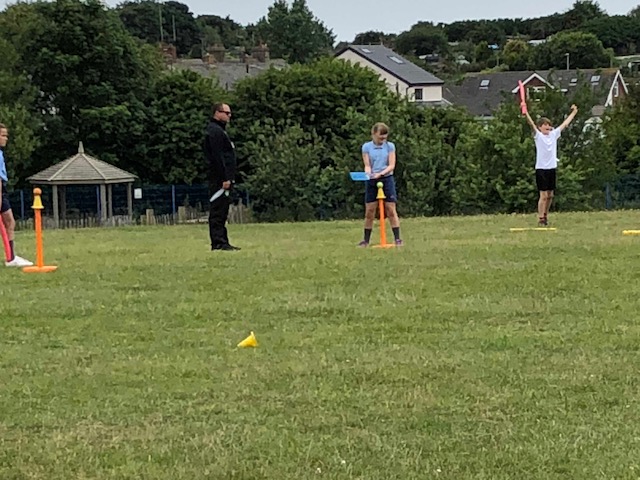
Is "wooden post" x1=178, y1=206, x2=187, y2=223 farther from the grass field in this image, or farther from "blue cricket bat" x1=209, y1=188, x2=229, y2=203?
the grass field

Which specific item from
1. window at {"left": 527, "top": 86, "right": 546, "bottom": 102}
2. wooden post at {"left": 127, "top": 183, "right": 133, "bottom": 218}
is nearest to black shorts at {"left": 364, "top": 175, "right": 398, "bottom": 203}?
window at {"left": 527, "top": 86, "right": 546, "bottom": 102}

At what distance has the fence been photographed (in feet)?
134

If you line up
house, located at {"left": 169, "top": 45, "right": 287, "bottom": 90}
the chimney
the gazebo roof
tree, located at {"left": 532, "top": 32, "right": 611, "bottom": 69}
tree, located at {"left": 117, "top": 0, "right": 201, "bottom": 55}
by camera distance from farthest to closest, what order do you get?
1. tree, located at {"left": 117, "top": 0, "right": 201, "bottom": 55}
2. tree, located at {"left": 532, "top": 32, "right": 611, "bottom": 69}
3. the chimney
4. house, located at {"left": 169, "top": 45, "right": 287, "bottom": 90}
5. the gazebo roof

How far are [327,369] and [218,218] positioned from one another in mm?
7894

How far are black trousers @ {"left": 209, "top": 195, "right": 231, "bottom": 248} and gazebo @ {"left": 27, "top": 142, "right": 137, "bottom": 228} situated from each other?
2598 centimetres

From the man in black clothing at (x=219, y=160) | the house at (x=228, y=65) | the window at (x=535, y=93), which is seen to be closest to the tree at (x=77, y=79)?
the window at (x=535, y=93)

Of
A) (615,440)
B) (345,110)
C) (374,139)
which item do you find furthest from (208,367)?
(345,110)

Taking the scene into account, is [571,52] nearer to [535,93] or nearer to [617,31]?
[617,31]

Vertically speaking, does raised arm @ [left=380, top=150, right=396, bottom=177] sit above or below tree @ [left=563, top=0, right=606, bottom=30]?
below

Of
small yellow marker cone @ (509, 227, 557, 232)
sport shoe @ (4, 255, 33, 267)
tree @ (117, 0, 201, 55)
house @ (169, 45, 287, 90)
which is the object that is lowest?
sport shoe @ (4, 255, 33, 267)

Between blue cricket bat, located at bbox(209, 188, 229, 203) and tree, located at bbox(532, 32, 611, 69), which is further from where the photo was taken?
tree, located at bbox(532, 32, 611, 69)

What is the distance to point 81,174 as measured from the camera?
40906mm

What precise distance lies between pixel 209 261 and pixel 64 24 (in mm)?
36536

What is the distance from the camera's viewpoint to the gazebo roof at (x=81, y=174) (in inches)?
1608
